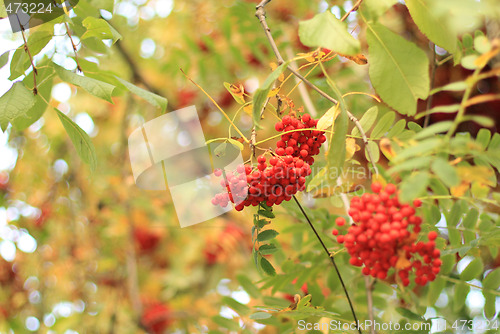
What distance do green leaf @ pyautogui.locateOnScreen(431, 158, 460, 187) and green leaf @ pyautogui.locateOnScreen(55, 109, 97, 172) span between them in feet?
2.17

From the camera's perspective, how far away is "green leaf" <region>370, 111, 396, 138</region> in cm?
90

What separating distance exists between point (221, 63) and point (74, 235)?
1.28 m

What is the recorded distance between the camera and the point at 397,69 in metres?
0.71

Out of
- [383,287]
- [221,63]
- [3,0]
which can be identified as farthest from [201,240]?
[3,0]

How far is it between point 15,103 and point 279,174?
1.62 feet

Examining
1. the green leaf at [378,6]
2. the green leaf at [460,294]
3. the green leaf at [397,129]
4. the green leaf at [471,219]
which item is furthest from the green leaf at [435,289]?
the green leaf at [378,6]

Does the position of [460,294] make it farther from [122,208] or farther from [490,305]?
[122,208]

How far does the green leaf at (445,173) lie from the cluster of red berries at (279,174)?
11.7 inches

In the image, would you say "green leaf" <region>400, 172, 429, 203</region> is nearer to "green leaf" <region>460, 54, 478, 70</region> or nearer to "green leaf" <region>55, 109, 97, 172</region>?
"green leaf" <region>460, 54, 478, 70</region>

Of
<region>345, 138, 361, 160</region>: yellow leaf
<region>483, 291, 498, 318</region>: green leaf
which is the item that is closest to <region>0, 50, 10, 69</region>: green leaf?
<region>345, 138, 361, 160</region>: yellow leaf

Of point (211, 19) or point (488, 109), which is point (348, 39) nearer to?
point (488, 109)

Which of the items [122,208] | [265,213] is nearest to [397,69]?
[265,213]

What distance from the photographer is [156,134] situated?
135cm

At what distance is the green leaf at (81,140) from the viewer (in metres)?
0.88
